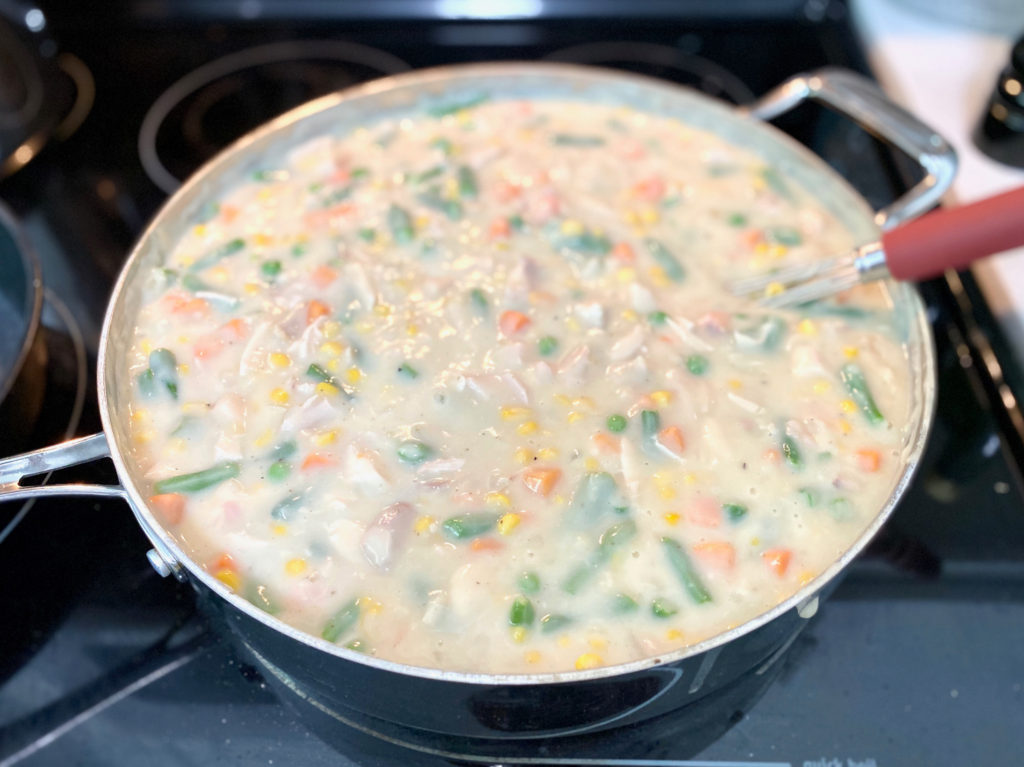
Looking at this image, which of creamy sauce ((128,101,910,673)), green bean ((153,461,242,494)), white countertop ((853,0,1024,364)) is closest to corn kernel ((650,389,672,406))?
creamy sauce ((128,101,910,673))

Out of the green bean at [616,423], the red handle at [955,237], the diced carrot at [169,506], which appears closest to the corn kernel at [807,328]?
the red handle at [955,237]

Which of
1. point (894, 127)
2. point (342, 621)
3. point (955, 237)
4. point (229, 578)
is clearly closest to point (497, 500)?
point (342, 621)

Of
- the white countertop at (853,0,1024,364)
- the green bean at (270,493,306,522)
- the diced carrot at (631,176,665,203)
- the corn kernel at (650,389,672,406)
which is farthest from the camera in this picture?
the white countertop at (853,0,1024,364)

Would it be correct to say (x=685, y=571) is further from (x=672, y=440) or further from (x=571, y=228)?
(x=571, y=228)

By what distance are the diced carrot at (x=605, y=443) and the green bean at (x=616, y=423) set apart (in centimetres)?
1

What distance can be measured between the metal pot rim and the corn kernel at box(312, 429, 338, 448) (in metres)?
0.25

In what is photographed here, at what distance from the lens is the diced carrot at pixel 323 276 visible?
1.41 m

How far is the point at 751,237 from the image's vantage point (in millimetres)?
1554

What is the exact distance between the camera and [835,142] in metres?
1.95

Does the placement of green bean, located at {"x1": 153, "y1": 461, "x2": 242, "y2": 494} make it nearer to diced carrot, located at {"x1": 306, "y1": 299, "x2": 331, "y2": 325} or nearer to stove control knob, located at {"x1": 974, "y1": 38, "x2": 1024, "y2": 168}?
diced carrot, located at {"x1": 306, "y1": 299, "x2": 331, "y2": 325}

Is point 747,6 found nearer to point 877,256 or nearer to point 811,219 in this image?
point 811,219

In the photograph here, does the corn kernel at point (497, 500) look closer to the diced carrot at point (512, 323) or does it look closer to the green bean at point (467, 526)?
the green bean at point (467, 526)

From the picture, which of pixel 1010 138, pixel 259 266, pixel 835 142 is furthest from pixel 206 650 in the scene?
pixel 1010 138

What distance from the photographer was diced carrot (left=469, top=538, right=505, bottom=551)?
1121 mm
